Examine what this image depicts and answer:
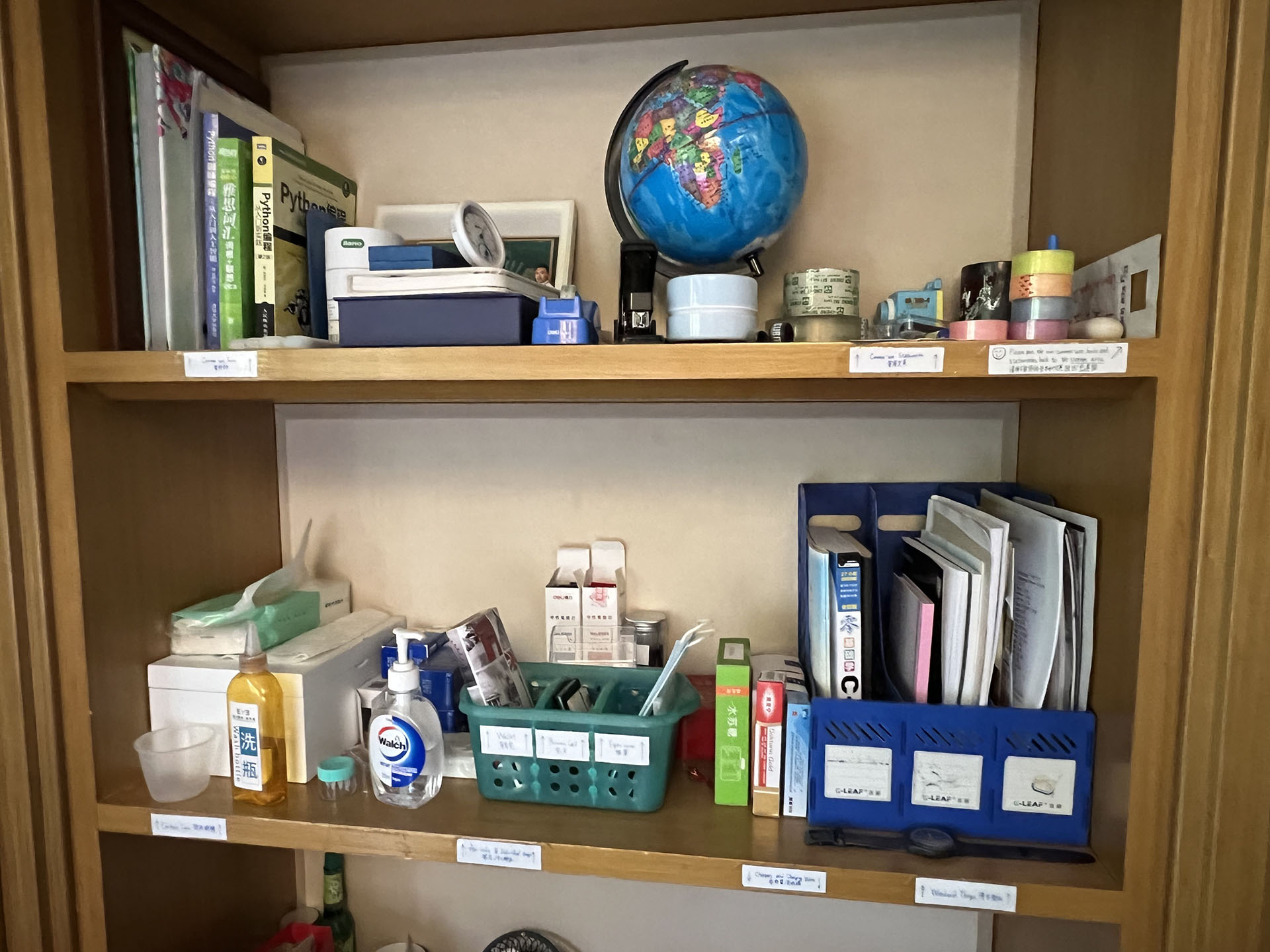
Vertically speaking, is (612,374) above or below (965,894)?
above

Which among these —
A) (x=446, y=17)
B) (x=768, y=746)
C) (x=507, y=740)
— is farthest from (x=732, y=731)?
(x=446, y=17)

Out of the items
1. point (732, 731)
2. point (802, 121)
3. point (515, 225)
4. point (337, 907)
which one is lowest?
point (337, 907)

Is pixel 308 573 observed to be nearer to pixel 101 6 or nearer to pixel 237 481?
pixel 237 481

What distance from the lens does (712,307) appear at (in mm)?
794

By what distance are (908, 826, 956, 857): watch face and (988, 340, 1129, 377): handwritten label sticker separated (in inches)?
18.4

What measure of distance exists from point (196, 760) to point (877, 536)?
2.90 ft

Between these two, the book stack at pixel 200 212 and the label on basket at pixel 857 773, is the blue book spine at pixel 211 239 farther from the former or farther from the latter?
the label on basket at pixel 857 773

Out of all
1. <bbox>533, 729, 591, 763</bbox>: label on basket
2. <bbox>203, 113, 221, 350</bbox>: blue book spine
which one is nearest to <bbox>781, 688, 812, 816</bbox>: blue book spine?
<bbox>533, 729, 591, 763</bbox>: label on basket

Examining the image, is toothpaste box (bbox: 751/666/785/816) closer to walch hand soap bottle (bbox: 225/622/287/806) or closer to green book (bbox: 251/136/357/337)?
walch hand soap bottle (bbox: 225/622/287/806)

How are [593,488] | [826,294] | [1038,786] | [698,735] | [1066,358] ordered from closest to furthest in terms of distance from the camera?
1. [1066,358]
2. [1038,786]
3. [826,294]
4. [698,735]
5. [593,488]

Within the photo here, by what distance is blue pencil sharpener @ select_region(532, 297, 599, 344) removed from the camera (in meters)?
0.77

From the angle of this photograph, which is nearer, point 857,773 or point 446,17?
point 857,773

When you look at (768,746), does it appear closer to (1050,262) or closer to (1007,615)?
(1007,615)

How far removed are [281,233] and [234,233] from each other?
51mm
